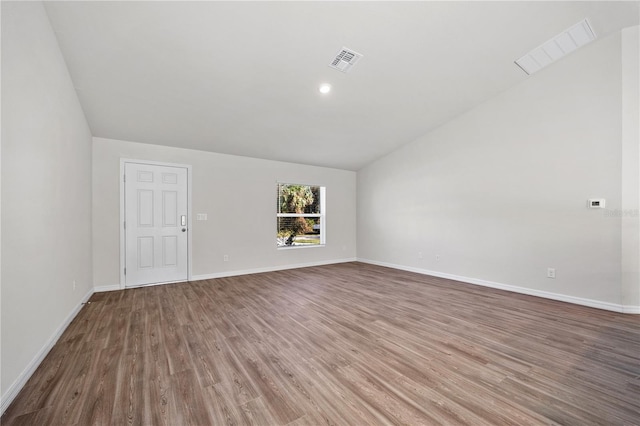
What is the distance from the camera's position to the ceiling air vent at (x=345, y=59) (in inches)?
115

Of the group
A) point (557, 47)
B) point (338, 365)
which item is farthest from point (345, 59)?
point (338, 365)

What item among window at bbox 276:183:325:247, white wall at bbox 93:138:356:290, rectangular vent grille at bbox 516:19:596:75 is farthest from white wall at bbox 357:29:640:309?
white wall at bbox 93:138:356:290

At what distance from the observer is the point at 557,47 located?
326 cm

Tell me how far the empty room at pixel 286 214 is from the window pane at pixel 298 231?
134mm

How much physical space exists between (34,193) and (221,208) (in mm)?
3040

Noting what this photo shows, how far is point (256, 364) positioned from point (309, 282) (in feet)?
8.56

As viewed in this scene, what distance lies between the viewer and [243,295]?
3814 millimetres

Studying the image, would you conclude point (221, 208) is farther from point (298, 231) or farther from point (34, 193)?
point (34, 193)

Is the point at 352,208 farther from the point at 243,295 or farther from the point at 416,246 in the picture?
the point at 243,295

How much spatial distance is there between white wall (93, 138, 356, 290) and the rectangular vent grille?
406 centimetres

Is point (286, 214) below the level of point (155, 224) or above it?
above

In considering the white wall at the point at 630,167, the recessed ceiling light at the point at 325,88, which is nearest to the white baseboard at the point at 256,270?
the recessed ceiling light at the point at 325,88

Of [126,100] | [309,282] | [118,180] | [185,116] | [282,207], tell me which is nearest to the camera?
[126,100]

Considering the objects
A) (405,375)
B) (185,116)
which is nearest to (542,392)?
(405,375)
